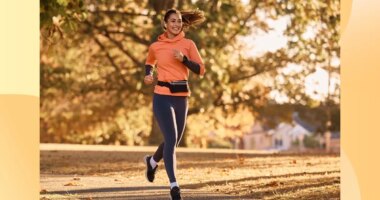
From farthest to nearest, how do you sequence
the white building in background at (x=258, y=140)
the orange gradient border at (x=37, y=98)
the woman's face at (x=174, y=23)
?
the white building in background at (x=258, y=140) < the woman's face at (x=174, y=23) < the orange gradient border at (x=37, y=98)

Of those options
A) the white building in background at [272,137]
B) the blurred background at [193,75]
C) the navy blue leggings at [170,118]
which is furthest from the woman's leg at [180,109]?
the white building in background at [272,137]

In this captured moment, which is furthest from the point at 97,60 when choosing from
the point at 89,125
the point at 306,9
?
the point at 306,9

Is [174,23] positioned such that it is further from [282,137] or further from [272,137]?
[272,137]

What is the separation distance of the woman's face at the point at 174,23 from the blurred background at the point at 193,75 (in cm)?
1335

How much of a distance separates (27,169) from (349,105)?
2.99m

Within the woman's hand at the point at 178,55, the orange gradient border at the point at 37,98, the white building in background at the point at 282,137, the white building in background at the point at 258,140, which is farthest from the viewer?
the white building in background at the point at 258,140

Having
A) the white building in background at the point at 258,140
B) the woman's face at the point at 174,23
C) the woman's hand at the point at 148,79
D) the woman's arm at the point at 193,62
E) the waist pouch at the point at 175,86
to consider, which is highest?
the woman's face at the point at 174,23

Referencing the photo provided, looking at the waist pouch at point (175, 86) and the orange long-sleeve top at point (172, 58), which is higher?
the orange long-sleeve top at point (172, 58)

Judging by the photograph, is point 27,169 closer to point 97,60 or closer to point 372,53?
point 372,53

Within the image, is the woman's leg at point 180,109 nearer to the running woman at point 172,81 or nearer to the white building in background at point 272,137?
the running woman at point 172,81

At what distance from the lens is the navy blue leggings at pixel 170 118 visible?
8.30m

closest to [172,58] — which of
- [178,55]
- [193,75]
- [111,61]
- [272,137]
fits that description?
[178,55]

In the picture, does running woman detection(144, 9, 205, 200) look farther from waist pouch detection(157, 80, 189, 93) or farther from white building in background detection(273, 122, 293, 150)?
white building in background detection(273, 122, 293, 150)

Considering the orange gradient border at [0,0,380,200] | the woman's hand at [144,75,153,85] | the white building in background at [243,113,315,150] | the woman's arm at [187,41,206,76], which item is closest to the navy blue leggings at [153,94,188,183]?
the woman's hand at [144,75,153,85]
